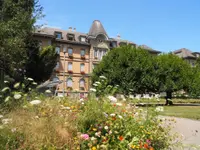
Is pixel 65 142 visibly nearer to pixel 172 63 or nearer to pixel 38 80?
pixel 38 80

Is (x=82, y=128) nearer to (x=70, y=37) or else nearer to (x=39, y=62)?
(x=39, y=62)

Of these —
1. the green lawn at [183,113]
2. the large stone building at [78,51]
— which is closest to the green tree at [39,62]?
the large stone building at [78,51]

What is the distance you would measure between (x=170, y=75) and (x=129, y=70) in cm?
749

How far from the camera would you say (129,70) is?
105ft

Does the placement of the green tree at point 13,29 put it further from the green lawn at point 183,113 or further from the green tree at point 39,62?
the green lawn at point 183,113

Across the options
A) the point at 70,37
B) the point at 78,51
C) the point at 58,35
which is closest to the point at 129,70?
the point at 78,51

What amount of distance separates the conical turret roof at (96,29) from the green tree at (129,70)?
16.6 meters

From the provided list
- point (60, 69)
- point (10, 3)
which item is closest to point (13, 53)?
point (10, 3)

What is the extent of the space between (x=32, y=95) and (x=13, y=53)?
991cm

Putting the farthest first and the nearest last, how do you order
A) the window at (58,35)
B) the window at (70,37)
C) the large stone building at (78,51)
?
the window at (70,37)
the window at (58,35)
the large stone building at (78,51)

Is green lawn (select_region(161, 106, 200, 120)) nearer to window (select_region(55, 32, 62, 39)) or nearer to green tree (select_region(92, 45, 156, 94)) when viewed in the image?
green tree (select_region(92, 45, 156, 94))

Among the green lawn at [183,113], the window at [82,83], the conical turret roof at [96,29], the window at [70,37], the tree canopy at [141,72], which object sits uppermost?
the conical turret roof at [96,29]

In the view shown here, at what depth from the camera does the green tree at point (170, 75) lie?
34.2 metres

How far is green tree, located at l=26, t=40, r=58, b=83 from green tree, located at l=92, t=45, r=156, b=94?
796 cm
